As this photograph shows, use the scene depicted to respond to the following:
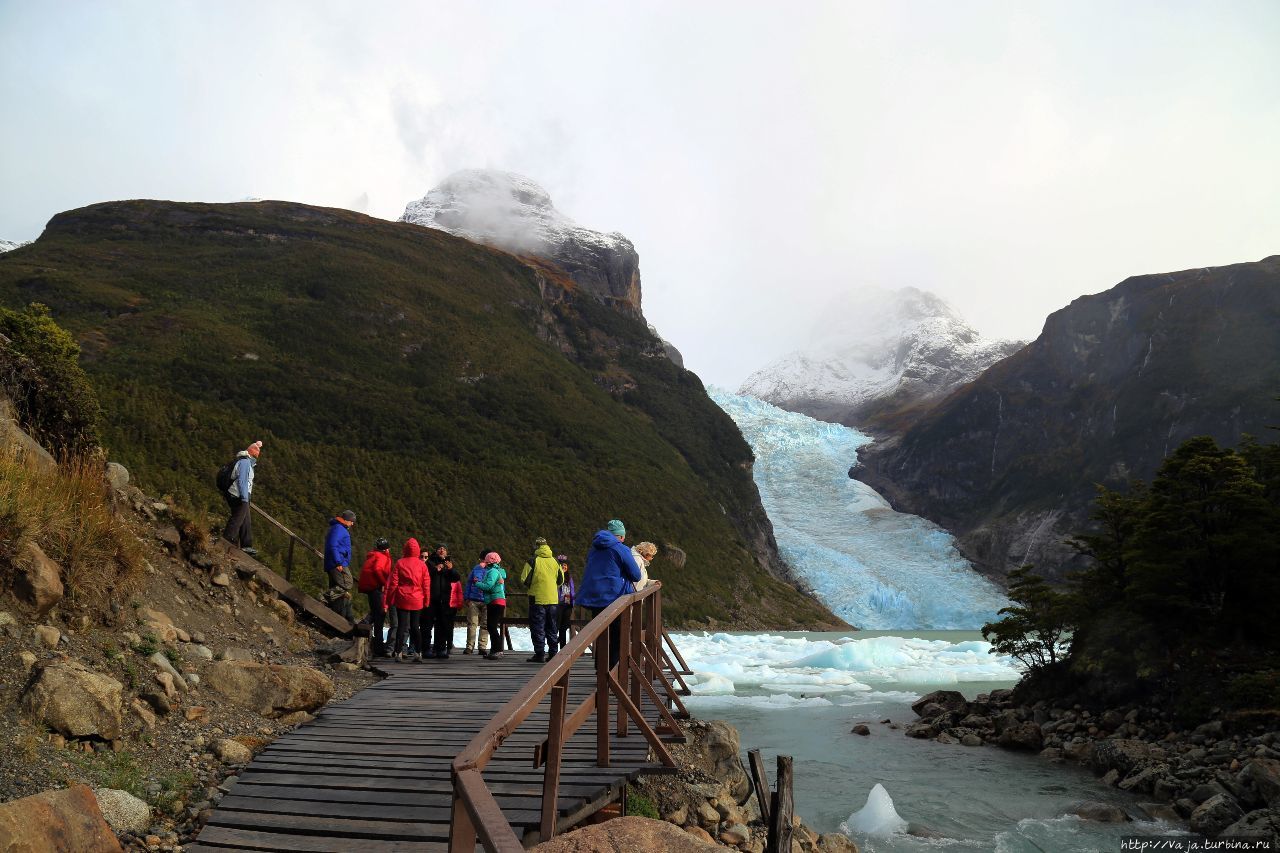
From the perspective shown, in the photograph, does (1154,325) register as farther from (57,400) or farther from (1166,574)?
(57,400)

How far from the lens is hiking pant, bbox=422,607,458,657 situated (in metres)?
10.8

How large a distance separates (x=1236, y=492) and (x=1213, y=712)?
12.9 feet

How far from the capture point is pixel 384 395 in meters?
51.7

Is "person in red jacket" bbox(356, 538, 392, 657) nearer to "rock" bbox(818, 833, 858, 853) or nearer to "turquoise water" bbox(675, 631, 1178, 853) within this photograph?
"rock" bbox(818, 833, 858, 853)

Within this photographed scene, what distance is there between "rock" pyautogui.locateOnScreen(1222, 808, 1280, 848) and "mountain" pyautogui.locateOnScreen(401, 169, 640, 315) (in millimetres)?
90979

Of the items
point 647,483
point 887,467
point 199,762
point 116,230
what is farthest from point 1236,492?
point 887,467

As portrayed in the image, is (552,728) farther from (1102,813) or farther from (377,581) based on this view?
→ (1102,813)

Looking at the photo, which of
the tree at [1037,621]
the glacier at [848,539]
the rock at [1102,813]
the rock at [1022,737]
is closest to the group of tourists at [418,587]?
the rock at [1102,813]

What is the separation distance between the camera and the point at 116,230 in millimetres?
65375

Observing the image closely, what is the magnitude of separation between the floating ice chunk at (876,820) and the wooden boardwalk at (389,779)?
216 inches

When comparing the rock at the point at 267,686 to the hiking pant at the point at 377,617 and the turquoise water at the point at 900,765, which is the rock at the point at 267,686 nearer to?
the hiking pant at the point at 377,617

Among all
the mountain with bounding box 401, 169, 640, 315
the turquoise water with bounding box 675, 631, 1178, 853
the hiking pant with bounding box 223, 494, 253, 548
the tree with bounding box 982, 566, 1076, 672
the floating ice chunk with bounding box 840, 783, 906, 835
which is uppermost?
the mountain with bounding box 401, 169, 640, 315

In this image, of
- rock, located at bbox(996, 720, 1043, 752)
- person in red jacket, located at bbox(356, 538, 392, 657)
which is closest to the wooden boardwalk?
person in red jacket, located at bbox(356, 538, 392, 657)

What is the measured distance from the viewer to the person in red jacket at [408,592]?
954 centimetres
